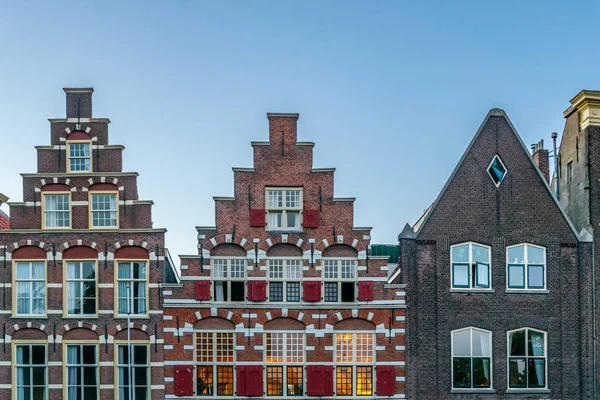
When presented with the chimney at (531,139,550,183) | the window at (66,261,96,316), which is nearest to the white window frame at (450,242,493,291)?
the chimney at (531,139,550,183)

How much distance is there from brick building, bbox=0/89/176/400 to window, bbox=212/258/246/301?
216 cm

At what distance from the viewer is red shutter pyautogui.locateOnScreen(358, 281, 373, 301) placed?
29.6 m

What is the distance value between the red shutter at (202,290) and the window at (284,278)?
244 cm

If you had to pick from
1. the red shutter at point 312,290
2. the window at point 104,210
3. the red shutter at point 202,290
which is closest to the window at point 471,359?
the red shutter at point 312,290

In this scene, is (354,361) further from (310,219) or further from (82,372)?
(82,372)

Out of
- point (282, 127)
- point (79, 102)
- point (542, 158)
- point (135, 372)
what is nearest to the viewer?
point (135, 372)

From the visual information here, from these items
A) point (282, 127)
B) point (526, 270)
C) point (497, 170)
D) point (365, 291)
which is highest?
point (282, 127)

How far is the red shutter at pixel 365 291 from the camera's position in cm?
Result: 2959

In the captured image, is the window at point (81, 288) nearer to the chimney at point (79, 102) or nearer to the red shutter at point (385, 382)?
the chimney at point (79, 102)

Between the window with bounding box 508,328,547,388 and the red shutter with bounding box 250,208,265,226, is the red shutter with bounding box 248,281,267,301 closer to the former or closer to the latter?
the red shutter with bounding box 250,208,265,226

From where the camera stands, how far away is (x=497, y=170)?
30.7 metres

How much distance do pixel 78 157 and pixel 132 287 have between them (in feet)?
18.3

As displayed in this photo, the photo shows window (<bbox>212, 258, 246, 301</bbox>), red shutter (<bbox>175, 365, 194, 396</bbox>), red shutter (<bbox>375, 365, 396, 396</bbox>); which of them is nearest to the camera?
red shutter (<bbox>175, 365, 194, 396</bbox>)

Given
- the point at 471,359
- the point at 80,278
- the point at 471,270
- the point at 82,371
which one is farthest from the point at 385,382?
the point at 80,278
